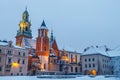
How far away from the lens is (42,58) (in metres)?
82.2

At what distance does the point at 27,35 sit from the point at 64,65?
2434cm

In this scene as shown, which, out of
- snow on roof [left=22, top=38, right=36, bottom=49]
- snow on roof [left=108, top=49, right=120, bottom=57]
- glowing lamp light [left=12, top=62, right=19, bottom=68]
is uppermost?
snow on roof [left=22, top=38, right=36, bottom=49]

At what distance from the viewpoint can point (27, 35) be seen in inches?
3912

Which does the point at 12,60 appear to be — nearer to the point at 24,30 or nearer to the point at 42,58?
the point at 42,58

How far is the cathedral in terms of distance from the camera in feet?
258

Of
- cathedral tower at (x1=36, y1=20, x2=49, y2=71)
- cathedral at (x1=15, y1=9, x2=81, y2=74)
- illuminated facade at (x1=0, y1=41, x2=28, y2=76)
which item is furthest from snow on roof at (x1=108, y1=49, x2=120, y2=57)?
illuminated facade at (x1=0, y1=41, x2=28, y2=76)

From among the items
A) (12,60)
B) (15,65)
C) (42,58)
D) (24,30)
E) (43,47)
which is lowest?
(15,65)

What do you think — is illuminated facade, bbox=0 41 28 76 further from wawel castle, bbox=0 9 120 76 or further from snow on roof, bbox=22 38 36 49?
snow on roof, bbox=22 38 36 49

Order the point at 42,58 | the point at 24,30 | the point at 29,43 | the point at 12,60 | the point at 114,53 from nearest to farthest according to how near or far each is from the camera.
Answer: the point at 12,60 → the point at 42,58 → the point at 29,43 → the point at 114,53 → the point at 24,30

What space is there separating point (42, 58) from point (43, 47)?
4953mm

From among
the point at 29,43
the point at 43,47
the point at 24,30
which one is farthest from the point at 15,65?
the point at 24,30

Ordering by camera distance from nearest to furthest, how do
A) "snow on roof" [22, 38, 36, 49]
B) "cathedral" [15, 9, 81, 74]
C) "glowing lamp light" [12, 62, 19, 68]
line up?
"glowing lamp light" [12, 62, 19, 68]
"cathedral" [15, 9, 81, 74]
"snow on roof" [22, 38, 36, 49]

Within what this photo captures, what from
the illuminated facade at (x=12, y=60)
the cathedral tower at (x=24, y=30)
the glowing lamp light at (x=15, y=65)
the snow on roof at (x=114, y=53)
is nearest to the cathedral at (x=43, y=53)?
the cathedral tower at (x=24, y=30)

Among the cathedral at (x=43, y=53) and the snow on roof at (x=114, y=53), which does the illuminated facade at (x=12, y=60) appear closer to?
the cathedral at (x=43, y=53)
